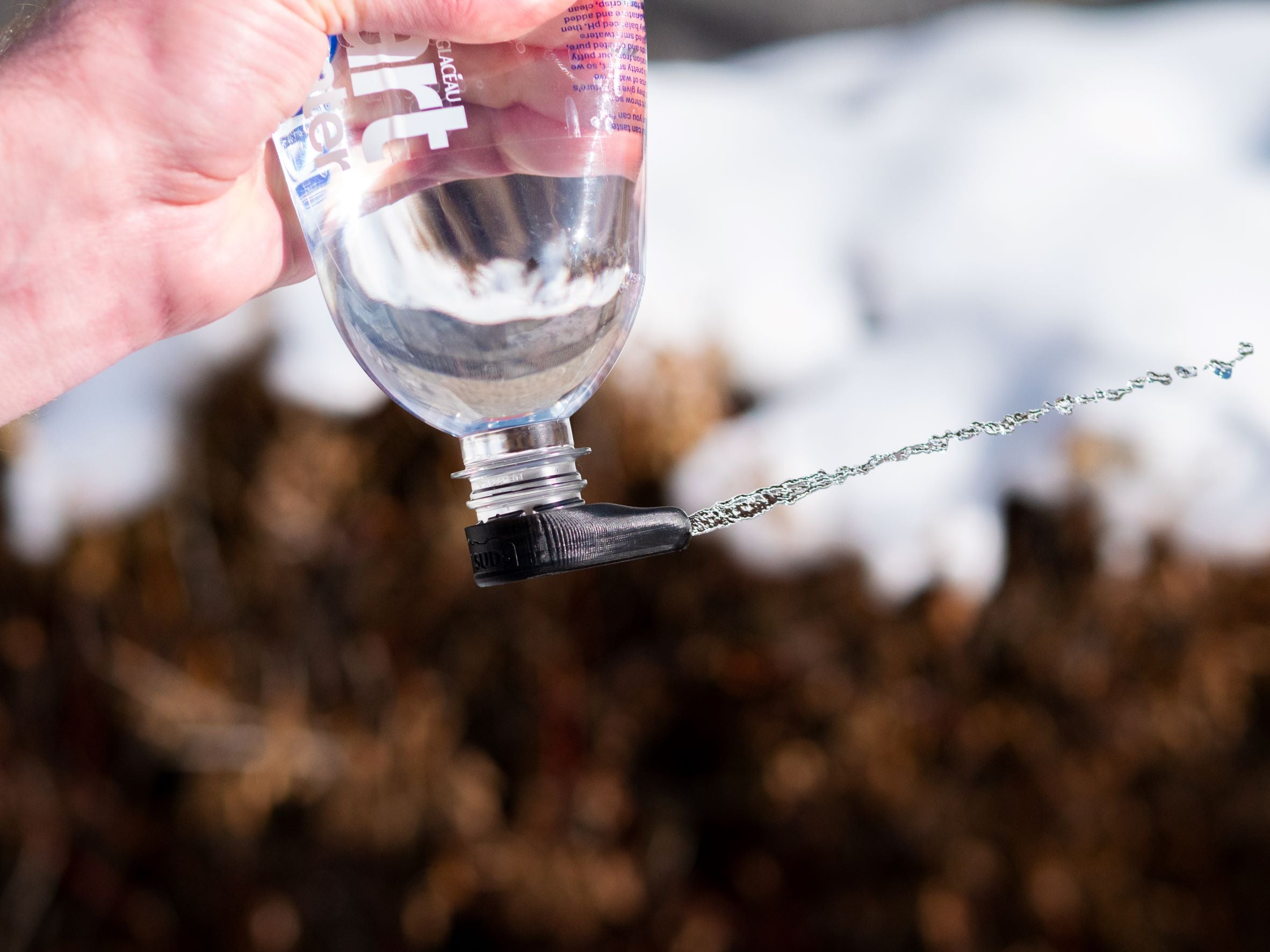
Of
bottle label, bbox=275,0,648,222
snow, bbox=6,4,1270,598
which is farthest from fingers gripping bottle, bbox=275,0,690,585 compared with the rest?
snow, bbox=6,4,1270,598

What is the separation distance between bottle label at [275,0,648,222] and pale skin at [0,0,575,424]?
0.02 m

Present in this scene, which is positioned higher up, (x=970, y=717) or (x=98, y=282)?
(x=98, y=282)

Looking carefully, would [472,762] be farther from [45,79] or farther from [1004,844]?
[45,79]

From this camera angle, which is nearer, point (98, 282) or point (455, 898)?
point (98, 282)

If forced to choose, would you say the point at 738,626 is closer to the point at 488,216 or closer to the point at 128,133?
the point at 488,216

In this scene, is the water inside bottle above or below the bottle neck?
above

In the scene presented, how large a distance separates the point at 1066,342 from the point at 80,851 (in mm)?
1403

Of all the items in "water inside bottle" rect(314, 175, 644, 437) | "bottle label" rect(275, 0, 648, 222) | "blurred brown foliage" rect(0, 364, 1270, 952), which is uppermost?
"bottle label" rect(275, 0, 648, 222)

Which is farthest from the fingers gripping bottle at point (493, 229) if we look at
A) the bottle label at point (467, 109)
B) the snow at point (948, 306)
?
the snow at point (948, 306)

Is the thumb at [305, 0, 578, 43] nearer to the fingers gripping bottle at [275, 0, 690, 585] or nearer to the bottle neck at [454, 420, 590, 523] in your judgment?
the fingers gripping bottle at [275, 0, 690, 585]

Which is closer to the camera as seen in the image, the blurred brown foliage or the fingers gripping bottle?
the fingers gripping bottle

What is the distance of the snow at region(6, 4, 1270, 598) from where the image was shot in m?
1.22

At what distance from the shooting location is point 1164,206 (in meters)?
1.36

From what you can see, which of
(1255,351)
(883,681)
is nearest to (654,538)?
(883,681)
